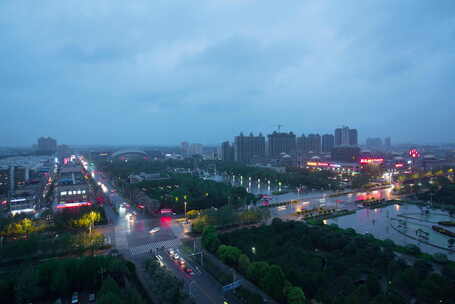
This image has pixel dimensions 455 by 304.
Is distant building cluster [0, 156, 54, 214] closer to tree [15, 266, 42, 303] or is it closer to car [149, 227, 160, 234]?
car [149, 227, 160, 234]

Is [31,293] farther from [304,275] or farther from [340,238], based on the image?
[340,238]

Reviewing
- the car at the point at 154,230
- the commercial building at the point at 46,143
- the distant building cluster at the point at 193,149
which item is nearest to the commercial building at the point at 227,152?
the distant building cluster at the point at 193,149

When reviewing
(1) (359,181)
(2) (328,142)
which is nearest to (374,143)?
(2) (328,142)

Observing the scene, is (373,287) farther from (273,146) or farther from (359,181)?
(273,146)

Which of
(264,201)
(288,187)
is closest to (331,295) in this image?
(264,201)

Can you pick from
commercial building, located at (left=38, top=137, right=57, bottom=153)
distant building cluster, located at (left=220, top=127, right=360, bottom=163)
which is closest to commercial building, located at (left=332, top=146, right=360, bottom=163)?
distant building cluster, located at (left=220, top=127, right=360, bottom=163)
